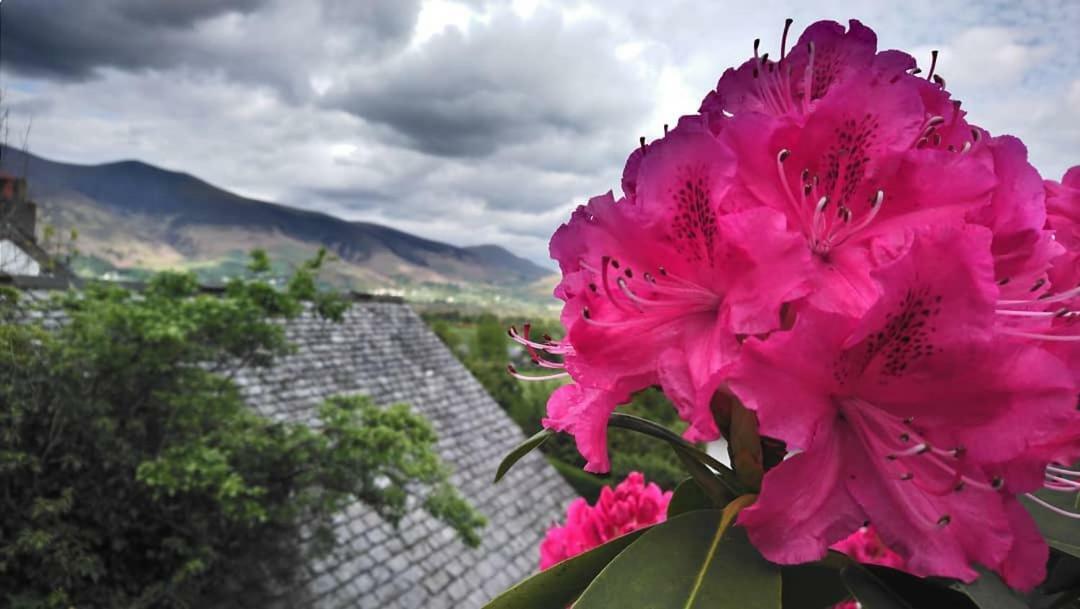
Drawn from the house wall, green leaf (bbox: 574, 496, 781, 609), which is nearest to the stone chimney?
the house wall

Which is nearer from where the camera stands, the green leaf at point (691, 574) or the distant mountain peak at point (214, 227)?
the green leaf at point (691, 574)

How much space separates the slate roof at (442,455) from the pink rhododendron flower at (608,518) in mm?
5024

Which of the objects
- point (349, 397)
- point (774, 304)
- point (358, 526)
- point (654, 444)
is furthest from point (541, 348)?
point (654, 444)

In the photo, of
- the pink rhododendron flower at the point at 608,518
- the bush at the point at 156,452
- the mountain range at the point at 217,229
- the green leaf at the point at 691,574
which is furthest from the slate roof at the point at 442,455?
the mountain range at the point at 217,229

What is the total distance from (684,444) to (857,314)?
0.21 meters

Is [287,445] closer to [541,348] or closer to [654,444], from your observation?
[541,348]

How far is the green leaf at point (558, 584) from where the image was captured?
2.02 ft

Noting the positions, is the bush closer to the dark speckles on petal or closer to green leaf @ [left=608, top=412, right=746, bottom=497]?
green leaf @ [left=608, top=412, right=746, bottom=497]

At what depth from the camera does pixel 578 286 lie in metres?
0.56

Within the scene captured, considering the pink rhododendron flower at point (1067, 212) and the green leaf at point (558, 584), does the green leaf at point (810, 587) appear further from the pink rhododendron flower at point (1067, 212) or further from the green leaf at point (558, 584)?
the pink rhododendron flower at point (1067, 212)

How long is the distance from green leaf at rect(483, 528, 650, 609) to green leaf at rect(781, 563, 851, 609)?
13 centimetres

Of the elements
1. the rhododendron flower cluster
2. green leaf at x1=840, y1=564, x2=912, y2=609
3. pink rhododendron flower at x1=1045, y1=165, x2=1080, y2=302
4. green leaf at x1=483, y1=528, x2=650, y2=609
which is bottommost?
green leaf at x1=483, y1=528, x2=650, y2=609

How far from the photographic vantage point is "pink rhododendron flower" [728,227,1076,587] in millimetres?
425

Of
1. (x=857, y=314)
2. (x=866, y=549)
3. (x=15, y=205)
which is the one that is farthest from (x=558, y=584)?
(x=15, y=205)
